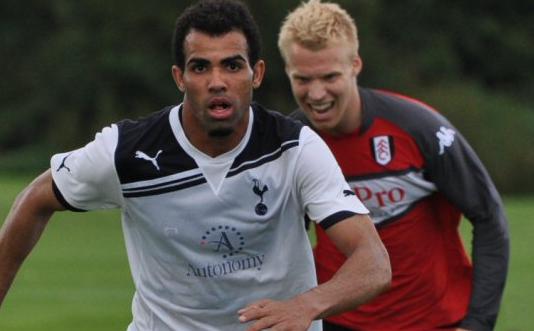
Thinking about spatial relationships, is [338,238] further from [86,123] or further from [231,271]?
[86,123]

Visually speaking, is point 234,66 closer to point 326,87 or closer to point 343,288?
point 343,288

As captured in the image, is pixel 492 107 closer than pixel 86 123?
Yes

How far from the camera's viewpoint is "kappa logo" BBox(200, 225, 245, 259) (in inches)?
221

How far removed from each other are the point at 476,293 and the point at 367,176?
0.68 meters

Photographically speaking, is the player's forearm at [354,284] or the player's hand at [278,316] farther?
the player's forearm at [354,284]

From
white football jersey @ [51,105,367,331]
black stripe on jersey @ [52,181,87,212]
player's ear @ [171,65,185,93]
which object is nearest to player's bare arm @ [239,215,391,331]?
white football jersey @ [51,105,367,331]

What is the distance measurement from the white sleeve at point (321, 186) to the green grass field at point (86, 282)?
7.93 m

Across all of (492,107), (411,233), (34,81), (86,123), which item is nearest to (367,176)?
(411,233)

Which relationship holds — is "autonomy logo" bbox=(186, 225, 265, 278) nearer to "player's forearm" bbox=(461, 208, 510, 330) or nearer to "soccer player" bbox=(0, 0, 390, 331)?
"soccer player" bbox=(0, 0, 390, 331)

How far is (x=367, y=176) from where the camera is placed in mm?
6770

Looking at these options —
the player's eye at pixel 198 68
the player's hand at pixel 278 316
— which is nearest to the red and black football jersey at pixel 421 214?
the player's eye at pixel 198 68

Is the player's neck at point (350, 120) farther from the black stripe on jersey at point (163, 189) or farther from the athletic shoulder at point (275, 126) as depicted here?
the black stripe on jersey at point (163, 189)

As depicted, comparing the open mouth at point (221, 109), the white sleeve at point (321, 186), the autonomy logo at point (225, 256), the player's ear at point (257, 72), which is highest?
the player's ear at point (257, 72)

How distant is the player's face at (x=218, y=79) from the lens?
541 centimetres
